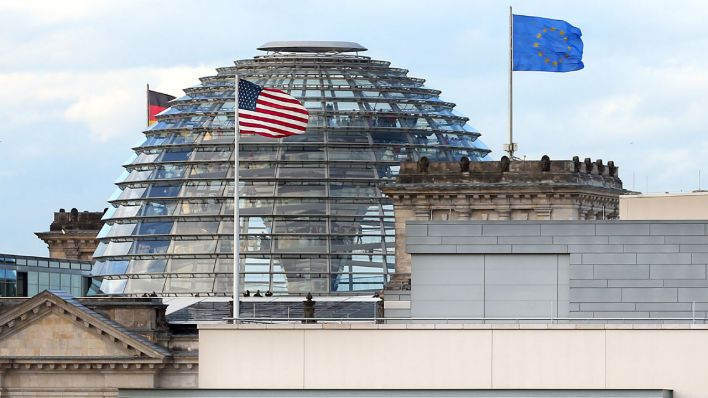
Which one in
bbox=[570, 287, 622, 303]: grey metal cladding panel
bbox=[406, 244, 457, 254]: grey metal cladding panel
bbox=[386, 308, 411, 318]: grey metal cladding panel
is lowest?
bbox=[386, 308, 411, 318]: grey metal cladding panel

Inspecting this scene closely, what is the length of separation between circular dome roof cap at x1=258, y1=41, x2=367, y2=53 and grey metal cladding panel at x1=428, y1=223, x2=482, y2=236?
335ft

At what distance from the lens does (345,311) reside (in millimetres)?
116688

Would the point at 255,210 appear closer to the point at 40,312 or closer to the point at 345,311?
the point at 345,311

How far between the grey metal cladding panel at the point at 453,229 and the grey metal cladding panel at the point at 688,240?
17.8 ft

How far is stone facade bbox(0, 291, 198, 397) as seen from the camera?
101875mm

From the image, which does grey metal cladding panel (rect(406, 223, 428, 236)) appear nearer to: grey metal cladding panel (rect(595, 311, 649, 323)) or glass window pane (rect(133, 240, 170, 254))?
grey metal cladding panel (rect(595, 311, 649, 323))

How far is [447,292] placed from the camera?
88.9 metres

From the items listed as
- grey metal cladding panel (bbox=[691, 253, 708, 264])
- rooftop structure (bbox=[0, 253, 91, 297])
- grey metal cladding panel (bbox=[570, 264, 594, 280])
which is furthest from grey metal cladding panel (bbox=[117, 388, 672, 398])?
rooftop structure (bbox=[0, 253, 91, 297])

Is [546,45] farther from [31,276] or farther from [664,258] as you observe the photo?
[664,258]

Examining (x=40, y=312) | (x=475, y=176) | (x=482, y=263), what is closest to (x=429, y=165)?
(x=475, y=176)

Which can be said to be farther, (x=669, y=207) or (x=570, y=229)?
(x=669, y=207)

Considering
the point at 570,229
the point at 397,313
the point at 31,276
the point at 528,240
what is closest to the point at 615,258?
the point at 570,229

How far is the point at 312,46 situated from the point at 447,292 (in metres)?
103

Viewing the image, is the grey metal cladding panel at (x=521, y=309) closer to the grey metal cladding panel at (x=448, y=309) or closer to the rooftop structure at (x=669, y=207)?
the grey metal cladding panel at (x=448, y=309)
